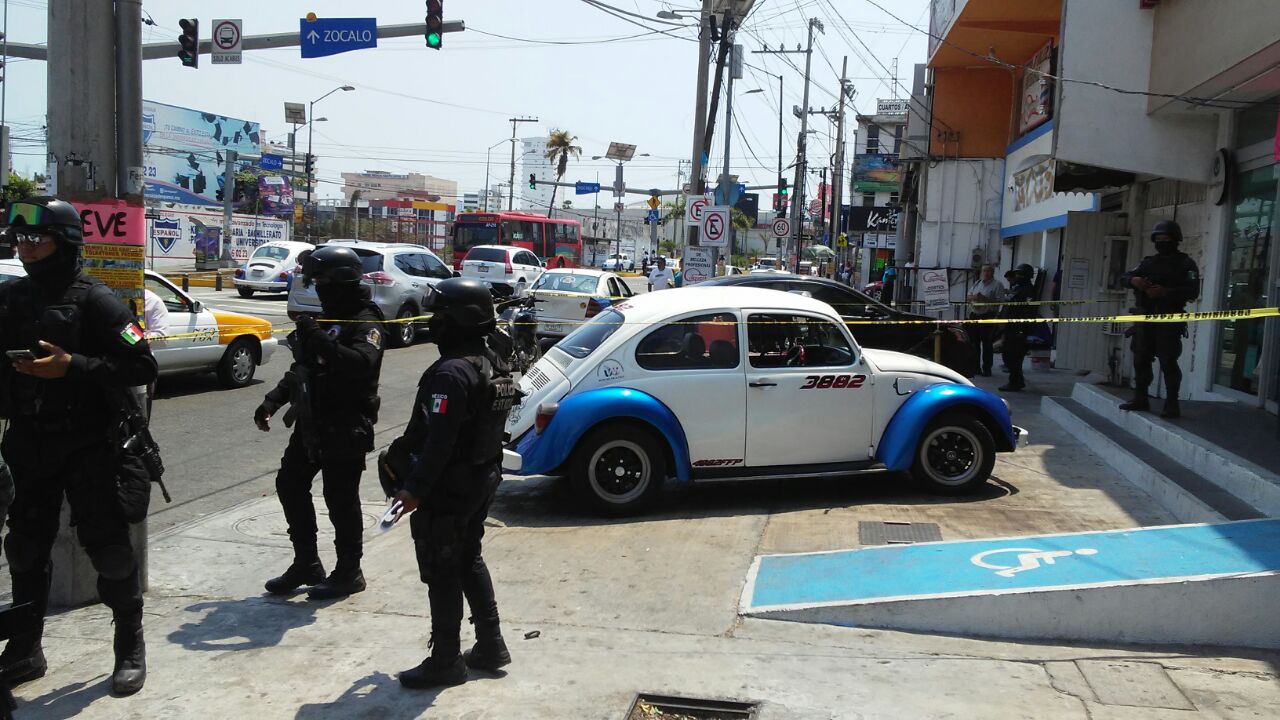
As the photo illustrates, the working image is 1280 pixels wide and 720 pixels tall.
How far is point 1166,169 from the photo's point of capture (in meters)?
10.8

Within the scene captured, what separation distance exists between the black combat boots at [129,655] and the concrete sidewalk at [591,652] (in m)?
0.08

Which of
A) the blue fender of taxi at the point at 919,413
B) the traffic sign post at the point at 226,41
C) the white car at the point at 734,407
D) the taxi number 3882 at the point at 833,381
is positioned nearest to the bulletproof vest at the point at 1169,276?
the white car at the point at 734,407

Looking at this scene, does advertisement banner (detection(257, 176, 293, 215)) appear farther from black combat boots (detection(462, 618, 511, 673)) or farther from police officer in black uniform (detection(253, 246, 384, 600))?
black combat boots (detection(462, 618, 511, 673))

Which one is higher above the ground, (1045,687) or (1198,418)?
(1198,418)

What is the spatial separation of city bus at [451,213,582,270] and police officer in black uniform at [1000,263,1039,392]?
24738mm

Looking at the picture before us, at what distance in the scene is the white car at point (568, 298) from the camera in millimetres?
17281

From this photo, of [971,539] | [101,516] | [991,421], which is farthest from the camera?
[991,421]

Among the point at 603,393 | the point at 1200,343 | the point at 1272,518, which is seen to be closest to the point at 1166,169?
the point at 1200,343

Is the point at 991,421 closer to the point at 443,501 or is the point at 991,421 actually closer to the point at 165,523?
the point at 443,501

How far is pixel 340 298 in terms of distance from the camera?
5.41m

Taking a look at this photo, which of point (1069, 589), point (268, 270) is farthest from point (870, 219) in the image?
point (1069, 589)

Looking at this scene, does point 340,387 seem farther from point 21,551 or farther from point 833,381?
point 833,381

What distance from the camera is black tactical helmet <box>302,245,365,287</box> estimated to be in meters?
5.31

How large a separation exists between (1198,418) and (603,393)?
534 centimetres
